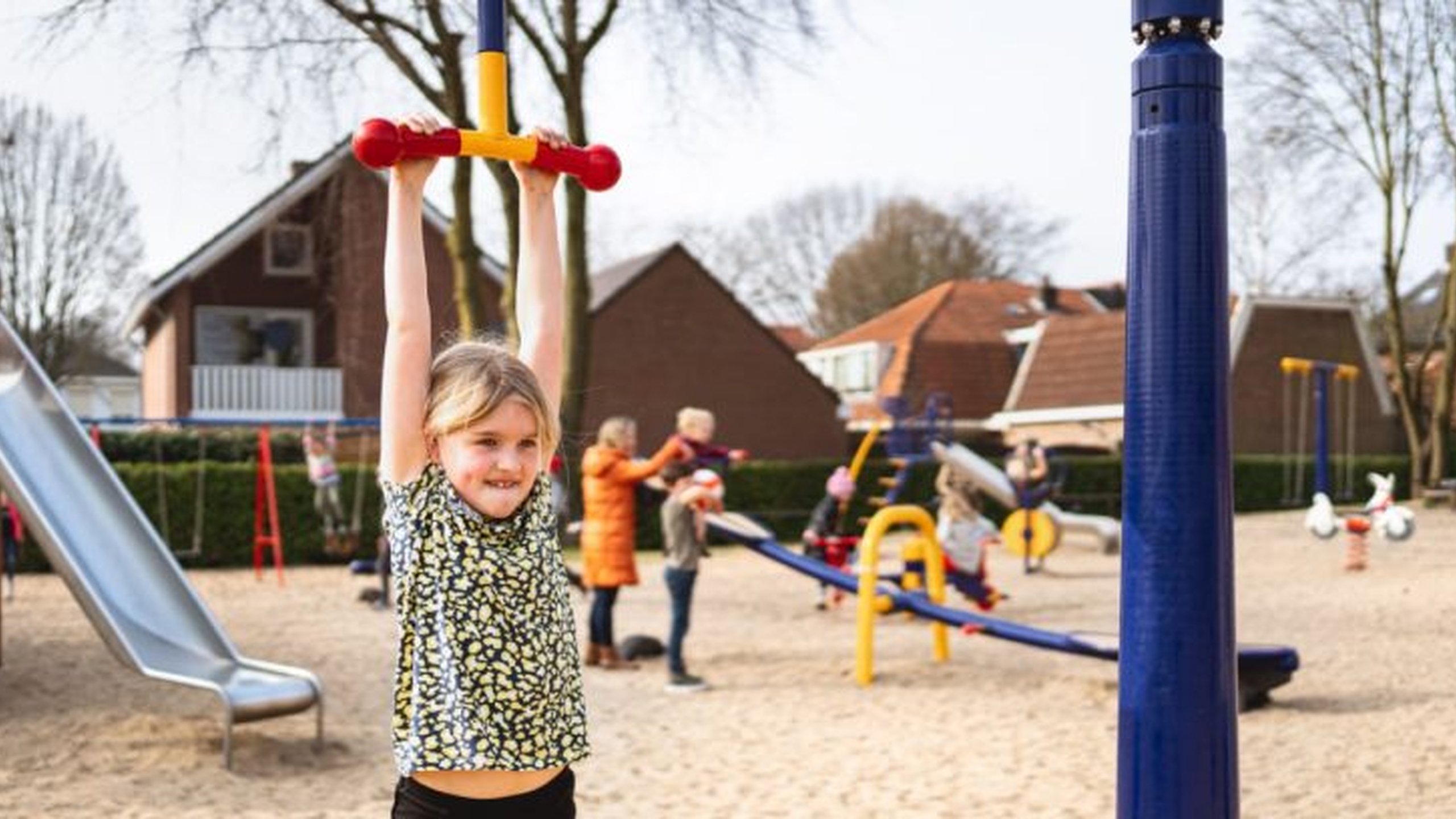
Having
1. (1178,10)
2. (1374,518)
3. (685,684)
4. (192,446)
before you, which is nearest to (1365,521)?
(1374,518)

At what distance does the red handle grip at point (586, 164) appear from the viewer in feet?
8.80

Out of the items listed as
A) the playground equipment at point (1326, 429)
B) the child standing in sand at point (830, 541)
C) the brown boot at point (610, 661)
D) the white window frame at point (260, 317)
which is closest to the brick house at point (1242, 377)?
the playground equipment at point (1326, 429)

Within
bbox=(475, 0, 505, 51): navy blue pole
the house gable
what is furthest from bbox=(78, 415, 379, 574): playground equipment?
bbox=(475, 0, 505, 51): navy blue pole

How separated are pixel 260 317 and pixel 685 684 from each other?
2360 centimetres

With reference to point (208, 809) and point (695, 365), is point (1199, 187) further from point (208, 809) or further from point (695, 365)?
point (695, 365)

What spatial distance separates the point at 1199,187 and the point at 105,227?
30.3m

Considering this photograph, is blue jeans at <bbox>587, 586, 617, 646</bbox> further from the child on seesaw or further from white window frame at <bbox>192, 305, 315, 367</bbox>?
white window frame at <bbox>192, 305, 315, 367</bbox>

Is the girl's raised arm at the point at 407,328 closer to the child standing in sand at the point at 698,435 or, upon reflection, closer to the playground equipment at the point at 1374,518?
the child standing in sand at the point at 698,435

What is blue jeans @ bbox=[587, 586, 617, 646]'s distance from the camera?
9.08 metres

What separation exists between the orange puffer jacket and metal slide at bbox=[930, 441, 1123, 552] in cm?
918

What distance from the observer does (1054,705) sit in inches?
299

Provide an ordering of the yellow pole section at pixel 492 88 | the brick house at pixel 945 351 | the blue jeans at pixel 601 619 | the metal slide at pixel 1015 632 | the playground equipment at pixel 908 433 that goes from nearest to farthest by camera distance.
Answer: the yellow pole section at pixel 492 88
the metal slide at pixel 1015 632
the blue jeans at pixel 601 619
the playground equipment at pixel 908 433
the brick house at pixel 945 351

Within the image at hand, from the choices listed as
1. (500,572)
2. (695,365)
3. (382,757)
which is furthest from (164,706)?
(695,365)

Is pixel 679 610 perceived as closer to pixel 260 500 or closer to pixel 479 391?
pixel 479 391
